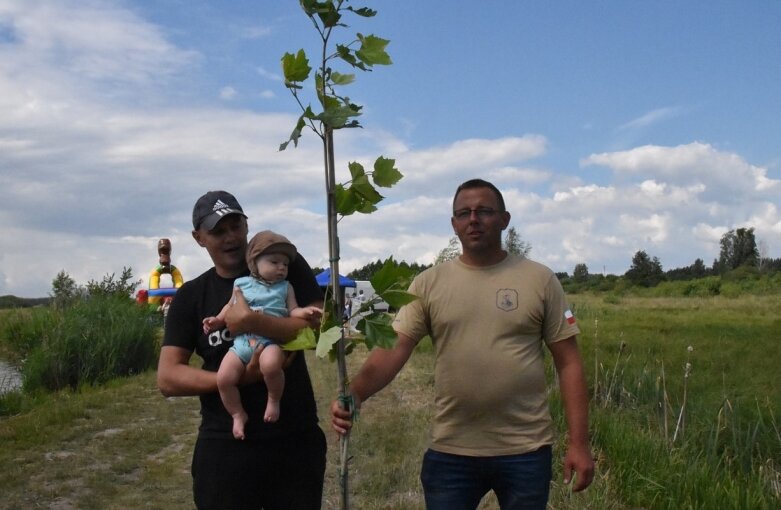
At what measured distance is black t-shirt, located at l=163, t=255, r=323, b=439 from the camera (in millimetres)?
2648

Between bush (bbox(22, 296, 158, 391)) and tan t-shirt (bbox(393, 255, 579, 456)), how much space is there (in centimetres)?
951

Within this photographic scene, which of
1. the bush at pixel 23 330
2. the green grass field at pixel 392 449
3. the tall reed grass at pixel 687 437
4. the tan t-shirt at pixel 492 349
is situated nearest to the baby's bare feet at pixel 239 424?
the tan t-shirt at pixel 492 349

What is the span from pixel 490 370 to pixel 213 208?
1151 mm

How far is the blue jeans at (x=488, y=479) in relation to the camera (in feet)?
9.46

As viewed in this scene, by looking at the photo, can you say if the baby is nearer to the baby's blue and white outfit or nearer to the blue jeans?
the baby's blue and white outfit

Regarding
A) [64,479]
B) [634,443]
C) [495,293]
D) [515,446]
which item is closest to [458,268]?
[495,293]

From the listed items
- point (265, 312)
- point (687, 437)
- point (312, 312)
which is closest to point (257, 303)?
point (265, 312)

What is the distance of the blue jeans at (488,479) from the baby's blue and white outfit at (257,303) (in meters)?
0.88

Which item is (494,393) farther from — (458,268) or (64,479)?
(64,479)

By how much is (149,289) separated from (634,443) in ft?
31.6

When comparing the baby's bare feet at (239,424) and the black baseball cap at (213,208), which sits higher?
the black baseball cap at (213,208)

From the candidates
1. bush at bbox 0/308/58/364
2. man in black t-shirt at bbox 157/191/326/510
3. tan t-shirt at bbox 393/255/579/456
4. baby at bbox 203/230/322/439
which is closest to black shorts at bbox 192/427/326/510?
man in black t-shirt at bbox 157/191/326/510

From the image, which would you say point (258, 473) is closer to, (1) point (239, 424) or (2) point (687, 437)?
(1) point (239, 424)

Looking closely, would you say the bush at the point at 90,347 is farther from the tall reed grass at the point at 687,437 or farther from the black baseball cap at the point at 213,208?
the black baseball cap at the point at 213,208
